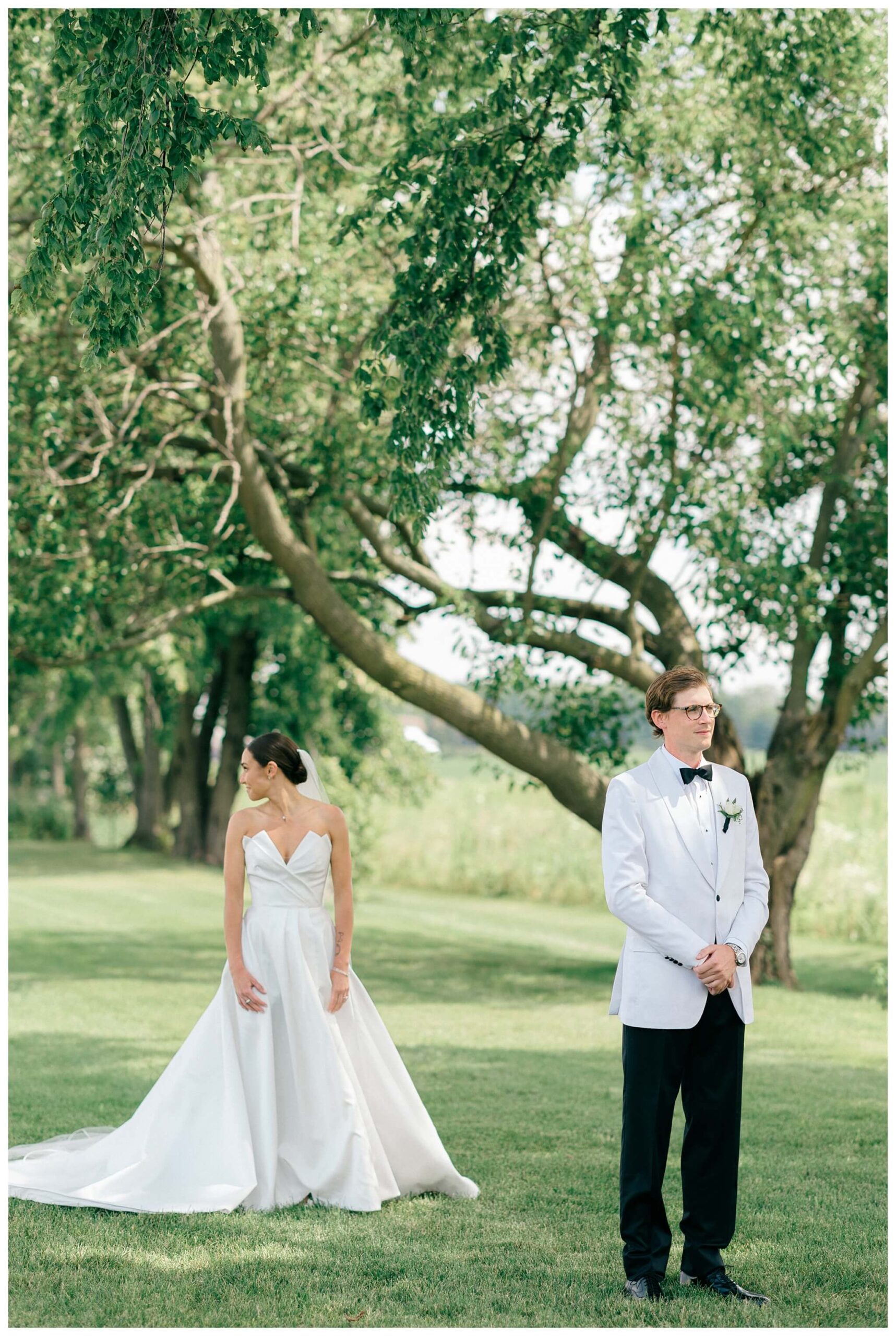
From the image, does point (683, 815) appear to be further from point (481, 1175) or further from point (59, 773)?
point (59, 773)

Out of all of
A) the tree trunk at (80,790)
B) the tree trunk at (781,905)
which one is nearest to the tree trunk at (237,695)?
the tree trunk at (80,790)

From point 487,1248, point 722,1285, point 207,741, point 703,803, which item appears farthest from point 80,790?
point 722,1285

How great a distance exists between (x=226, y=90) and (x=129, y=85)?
322 inches

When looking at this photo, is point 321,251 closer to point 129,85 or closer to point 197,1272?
point 129,85

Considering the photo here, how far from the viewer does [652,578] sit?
52.4ft

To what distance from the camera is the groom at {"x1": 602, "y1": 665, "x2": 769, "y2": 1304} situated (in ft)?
17.5

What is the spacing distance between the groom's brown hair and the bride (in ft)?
6.73

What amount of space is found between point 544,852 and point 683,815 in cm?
2410

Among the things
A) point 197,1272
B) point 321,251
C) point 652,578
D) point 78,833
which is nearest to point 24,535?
point 321,251

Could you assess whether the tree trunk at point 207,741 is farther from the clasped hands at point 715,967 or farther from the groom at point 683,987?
the clasped hands at point 715,967

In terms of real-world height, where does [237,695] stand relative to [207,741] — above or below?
above

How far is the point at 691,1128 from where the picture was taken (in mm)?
5453

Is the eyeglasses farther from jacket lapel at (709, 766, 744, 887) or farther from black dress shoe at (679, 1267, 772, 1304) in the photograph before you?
black dress shoe at (679, 1267, 772, 1304)

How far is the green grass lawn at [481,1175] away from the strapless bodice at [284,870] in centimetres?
147
